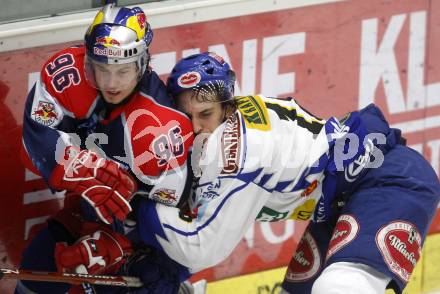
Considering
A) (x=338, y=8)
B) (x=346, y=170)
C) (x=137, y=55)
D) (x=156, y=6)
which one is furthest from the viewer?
(x=338, y=8)

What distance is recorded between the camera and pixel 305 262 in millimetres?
4691

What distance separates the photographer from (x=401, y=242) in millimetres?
4250

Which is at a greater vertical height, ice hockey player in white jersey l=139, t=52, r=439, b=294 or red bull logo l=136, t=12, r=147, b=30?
red bull logo l=136, t=12, r=147, b=30

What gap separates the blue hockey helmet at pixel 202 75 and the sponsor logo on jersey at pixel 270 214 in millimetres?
449

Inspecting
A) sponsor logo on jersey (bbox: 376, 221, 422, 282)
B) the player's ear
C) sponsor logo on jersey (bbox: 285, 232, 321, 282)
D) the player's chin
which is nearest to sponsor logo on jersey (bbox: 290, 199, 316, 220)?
sponsor logo on jersey (bbox: 285, 232, 321, 282)

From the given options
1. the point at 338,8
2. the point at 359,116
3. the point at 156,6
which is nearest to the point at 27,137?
the point at 156,6

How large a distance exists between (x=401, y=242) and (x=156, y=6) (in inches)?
49.7

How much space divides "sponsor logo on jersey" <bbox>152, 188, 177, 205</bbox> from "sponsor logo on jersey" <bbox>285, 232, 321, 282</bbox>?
0.65m

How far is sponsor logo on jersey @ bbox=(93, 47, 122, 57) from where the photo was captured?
4051 millimetres

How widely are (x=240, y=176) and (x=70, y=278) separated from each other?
673mm

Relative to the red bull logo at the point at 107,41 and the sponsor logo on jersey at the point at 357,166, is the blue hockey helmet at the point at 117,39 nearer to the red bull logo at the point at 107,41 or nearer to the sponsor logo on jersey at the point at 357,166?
the red bull logo at the point at 107,41

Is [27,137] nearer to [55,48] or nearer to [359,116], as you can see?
[55,48]

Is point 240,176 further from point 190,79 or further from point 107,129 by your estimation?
point 107,129

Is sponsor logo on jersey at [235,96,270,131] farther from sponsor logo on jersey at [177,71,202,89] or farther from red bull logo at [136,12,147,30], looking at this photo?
red bull logo at [136,12,147,30]
